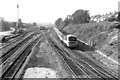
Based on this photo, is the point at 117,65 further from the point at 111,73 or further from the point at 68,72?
the point at 68,72

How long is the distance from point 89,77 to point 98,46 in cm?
1444

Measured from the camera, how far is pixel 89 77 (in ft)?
49.2

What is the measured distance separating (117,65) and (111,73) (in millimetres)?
3453

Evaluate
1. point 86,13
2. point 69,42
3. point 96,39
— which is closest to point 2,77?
point 69,42

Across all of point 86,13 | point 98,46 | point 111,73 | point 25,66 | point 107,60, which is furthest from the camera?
point 86,13

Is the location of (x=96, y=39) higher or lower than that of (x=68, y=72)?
higher

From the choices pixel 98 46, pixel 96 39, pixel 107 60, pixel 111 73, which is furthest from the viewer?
pixel 96 39

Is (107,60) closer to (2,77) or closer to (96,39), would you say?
(96,39)

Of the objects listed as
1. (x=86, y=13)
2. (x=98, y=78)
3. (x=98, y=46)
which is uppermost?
(x=86, y=13)

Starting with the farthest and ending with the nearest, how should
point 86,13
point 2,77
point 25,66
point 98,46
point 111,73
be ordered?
point 86,13, point 98,46, point 25,66, point 111,73, point 2,77

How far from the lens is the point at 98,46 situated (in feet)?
94.0

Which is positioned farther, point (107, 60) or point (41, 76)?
point (107, 60)

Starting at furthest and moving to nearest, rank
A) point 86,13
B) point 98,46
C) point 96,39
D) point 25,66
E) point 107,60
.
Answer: point 86,13 < point 96,39 < point 98,46 < point 107,60 < point 25,66

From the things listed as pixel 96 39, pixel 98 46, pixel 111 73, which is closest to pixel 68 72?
pixel 111 73
